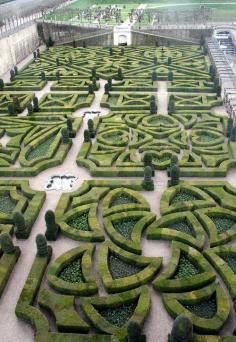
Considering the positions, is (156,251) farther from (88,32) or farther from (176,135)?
(88,32)

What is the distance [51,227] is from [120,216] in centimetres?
327

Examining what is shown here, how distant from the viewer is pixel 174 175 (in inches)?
781

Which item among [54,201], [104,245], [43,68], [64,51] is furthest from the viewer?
[64,51]

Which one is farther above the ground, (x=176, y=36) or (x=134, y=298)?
(x=176, y=36)

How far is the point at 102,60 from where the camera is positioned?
1713 inches

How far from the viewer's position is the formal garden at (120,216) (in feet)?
42.8

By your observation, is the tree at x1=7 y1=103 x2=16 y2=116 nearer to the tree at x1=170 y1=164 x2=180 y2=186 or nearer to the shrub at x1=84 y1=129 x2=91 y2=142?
the shrub at x1=84 y1=129 x2=91 y2=142

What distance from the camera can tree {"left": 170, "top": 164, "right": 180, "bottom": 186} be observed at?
64.3ft

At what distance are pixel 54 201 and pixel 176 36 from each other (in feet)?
125

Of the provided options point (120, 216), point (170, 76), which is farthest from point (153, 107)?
point (120, 216)

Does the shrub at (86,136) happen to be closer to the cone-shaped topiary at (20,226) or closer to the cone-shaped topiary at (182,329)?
the cone-shaped topiary at (20,226)

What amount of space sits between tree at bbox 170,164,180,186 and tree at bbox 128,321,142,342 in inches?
392

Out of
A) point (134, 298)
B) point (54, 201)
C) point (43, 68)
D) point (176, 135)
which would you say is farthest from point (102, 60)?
point (134, 298)

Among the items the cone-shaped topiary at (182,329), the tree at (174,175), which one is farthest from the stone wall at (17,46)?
the cone-shaped topiary at (182,329)
